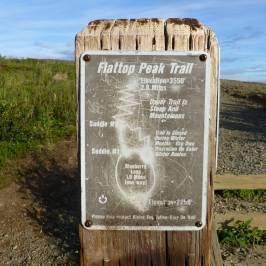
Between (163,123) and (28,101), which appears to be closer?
(163,123)

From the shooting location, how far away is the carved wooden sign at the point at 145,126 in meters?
2.77

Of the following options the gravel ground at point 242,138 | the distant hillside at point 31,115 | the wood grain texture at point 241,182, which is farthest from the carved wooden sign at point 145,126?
the gravel ground at point 242,138

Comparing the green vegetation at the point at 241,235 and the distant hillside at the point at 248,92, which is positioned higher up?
the distant hillside at the point at 248,92

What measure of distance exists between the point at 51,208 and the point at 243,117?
10.8m

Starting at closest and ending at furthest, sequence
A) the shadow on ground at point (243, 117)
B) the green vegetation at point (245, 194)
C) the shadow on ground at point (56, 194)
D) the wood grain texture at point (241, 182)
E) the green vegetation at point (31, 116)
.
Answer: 1. the wood grain texture at point (241, 182)
2. the shadow on ground at point (56, 194)
3. the green vegetation at point (245, 194)
4. the green vegetation at point (31, 116)
5. the shadow on ground at point (243, 117)

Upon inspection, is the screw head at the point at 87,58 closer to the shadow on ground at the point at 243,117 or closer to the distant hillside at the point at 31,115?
the distant hillside at the point at 31,115

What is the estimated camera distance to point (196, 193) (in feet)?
9.40

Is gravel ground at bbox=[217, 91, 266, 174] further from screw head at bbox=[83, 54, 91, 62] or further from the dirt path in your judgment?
screw head at bbox=[83, 54, 91, 62]

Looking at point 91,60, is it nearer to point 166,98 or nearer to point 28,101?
point 166,98

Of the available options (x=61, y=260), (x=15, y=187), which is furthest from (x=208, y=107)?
(x=15, y=187)

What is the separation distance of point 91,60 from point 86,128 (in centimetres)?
35

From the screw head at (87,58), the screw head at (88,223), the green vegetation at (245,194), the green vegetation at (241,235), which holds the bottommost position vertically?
the green vegetation at (241,235)

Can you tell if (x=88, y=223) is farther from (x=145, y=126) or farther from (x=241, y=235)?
(x=241, y=235)

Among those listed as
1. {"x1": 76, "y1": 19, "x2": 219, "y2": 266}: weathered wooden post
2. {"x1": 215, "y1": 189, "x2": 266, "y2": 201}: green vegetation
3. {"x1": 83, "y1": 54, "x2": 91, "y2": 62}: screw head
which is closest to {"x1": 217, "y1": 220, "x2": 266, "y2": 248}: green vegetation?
{"x1": 215, "y1": 189, "x2": 266, "y2": 201}: green vegetation
